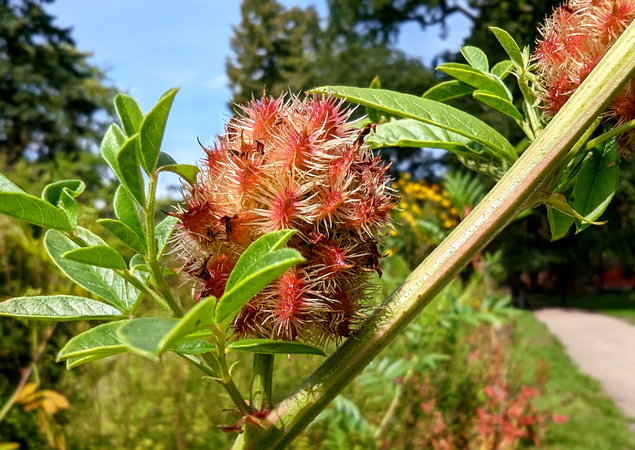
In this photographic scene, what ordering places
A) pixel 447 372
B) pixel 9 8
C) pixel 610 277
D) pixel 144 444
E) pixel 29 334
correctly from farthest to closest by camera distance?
pixel 610 277 < pixel 9 8 < pixel 447 372 < pixel 144 444 < pixel 29 334

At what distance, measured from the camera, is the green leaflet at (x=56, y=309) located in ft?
1.50

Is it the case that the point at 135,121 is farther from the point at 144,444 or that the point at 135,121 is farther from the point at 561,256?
the point at 561,256

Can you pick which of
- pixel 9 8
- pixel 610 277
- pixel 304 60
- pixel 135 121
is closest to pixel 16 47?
pixel 9 8

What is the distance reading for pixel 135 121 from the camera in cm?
47

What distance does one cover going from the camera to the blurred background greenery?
2.82 metres

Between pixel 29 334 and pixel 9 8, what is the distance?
18201 mm

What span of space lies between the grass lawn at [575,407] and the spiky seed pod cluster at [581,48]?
5708mm

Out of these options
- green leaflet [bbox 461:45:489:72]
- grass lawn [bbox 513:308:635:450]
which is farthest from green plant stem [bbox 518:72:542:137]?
grass lawn [bbox 513:308:635:450]

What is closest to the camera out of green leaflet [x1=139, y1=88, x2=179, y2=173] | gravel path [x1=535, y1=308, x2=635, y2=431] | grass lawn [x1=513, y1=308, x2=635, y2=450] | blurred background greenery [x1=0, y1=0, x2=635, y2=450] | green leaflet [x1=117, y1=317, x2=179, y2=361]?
green leaflet [x1=117, y1=317, x2=179, y2=361]

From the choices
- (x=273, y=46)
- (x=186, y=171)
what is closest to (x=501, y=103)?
(x=186, y=171)

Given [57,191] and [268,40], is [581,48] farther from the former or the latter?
[268,40]

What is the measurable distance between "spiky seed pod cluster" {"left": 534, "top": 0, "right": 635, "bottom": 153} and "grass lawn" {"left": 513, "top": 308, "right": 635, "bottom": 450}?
5708 millimetres

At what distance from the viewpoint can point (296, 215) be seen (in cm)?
45

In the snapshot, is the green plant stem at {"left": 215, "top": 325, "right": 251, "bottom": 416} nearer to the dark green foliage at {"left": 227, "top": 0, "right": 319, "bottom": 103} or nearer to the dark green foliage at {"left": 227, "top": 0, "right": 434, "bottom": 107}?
the dark green foliage at {"left": 227, "top": 0, "right": 434, "bottom": 107}
